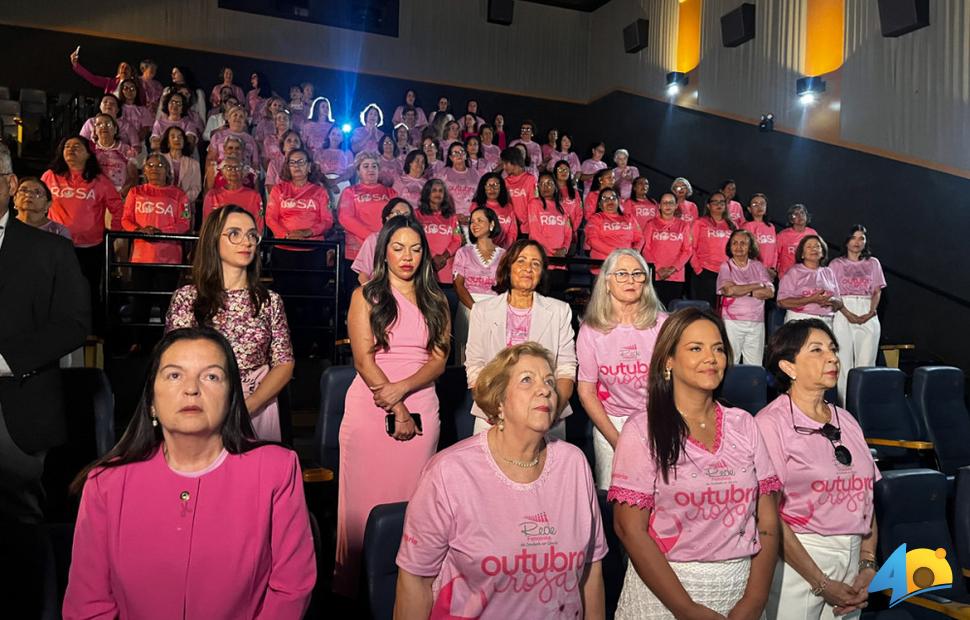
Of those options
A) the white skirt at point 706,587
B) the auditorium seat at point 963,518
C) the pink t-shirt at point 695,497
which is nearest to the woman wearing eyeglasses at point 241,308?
the pink t-shirt at point 695,497

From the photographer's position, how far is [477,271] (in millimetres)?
4895

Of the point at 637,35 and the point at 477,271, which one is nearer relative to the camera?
the point at 477,271

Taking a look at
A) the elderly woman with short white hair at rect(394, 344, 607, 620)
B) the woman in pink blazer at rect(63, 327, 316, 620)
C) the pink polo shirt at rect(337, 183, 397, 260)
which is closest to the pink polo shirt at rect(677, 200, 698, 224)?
the pink polo shirt at rect(337, 183, 397, 260)

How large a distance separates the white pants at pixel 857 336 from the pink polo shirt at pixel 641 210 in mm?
2085

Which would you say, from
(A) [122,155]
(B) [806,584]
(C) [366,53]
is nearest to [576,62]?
(C) [366,53]

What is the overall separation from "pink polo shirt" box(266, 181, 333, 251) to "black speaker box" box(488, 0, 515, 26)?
350 inches

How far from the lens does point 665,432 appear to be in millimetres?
1906

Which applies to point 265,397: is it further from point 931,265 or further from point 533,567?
point 931,265

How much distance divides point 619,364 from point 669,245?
4061 mm

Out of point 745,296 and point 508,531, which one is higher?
point 745,296

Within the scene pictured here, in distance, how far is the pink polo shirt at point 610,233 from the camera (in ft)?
21.4

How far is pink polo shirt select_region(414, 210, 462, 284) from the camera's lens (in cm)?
558

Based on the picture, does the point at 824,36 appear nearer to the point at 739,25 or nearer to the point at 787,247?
the point at 739,25

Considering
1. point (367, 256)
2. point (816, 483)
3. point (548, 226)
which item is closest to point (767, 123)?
point (548, 226)
